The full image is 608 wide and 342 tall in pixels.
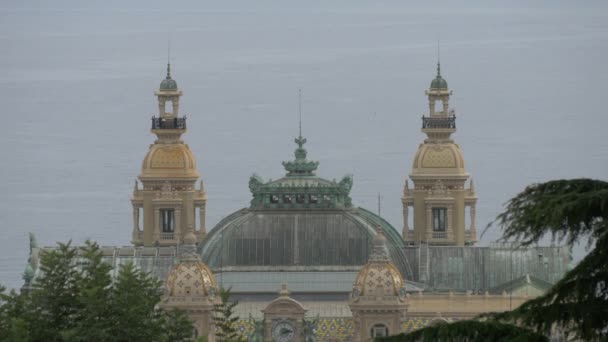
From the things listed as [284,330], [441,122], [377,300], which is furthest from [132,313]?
[441,122]

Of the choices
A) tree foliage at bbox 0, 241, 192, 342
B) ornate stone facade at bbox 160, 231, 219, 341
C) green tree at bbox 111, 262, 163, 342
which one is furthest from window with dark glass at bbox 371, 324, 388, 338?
green tree at bbox 111, 262, 163, 342

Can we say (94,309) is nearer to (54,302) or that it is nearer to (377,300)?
(54,302)

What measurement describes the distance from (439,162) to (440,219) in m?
1.48

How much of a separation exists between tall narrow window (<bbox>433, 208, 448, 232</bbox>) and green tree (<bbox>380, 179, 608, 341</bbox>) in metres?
60.8

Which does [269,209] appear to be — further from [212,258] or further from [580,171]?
[580,171]

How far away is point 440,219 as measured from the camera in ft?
282

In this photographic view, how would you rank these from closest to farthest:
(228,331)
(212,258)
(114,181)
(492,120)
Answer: (228,331), (212,258), (114,181), (492,120)

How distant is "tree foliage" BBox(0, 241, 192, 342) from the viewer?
42094 millimetres

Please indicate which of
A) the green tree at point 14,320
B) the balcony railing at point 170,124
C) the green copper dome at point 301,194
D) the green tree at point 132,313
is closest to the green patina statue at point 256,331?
the green copper dome at point 301,194

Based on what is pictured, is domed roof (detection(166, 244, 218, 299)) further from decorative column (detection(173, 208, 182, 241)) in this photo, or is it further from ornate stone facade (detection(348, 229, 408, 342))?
decorative column (detection(173, 208, 182, 241))

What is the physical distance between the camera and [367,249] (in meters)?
78.4

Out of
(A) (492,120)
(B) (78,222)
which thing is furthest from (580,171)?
(A) (492,120)

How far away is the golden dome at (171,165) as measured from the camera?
284ft

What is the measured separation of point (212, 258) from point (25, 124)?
116m
